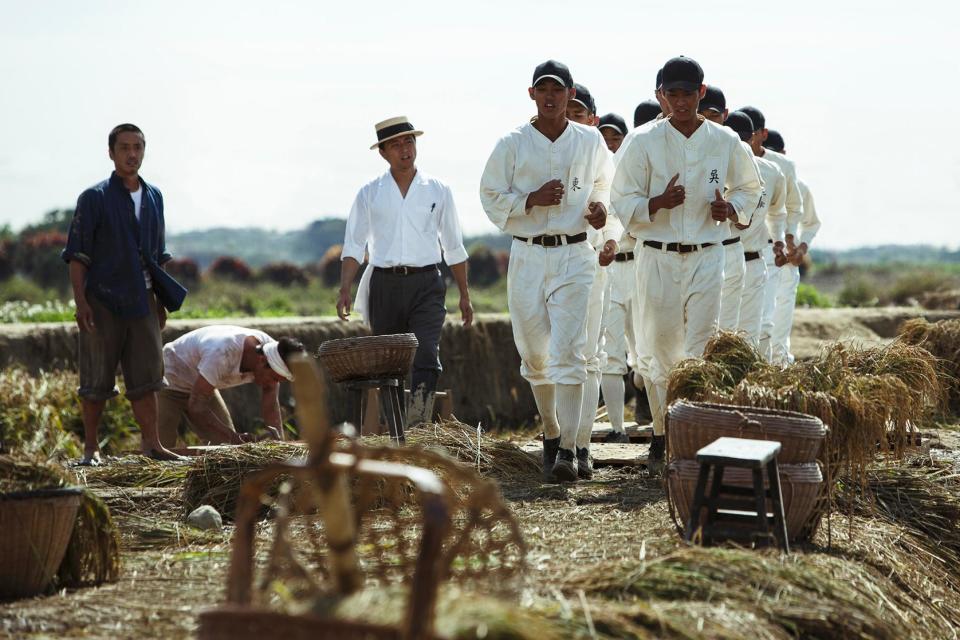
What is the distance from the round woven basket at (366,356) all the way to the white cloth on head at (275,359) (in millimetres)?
1044

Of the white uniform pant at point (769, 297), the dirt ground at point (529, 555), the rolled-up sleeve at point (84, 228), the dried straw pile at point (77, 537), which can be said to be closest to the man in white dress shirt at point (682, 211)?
the dirt ground at point (529, 555)

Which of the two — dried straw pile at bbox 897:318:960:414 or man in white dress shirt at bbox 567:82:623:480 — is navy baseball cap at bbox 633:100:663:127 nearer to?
man in white dress shirt at bbox 567:82:623:480

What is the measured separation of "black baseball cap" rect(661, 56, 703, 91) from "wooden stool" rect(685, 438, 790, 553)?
9.21ft

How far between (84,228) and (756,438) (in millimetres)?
4911

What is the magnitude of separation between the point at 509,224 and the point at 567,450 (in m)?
1.35

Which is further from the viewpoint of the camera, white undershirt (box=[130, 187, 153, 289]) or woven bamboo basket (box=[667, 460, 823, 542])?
white undershirt (box=[130, 187, 153, 289])

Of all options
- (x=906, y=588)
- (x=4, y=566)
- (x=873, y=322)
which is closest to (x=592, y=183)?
(x=906, y=588)

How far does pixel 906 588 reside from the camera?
5.91 metres

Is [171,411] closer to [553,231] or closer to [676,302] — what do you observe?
[553,231]

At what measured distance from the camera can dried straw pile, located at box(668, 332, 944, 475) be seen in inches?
250

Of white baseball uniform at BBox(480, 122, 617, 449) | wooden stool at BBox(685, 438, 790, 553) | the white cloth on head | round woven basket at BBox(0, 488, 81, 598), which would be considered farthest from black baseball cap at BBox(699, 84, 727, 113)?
round woven basket at BBox(0, 488, 81, 598)

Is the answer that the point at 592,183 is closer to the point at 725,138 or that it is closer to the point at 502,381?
the point at 725,138

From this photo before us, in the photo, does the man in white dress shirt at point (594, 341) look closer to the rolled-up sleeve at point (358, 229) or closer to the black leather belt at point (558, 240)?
the black leather belt at point (558, 240)

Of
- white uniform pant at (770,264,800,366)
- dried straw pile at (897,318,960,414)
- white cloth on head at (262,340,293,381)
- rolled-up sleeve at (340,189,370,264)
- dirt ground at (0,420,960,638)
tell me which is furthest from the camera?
white uniform pant at (770,264,800,366)
